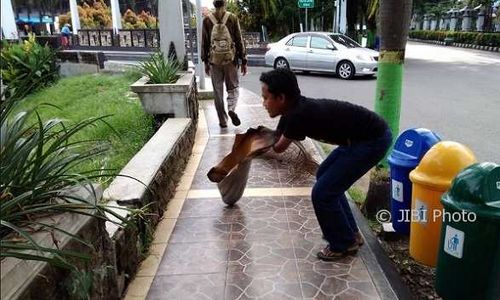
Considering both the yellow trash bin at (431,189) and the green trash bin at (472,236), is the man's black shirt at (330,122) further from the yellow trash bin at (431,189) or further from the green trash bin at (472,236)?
the green trash bin at (472,236)

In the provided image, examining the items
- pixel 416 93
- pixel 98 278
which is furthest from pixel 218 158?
pixel 416 93

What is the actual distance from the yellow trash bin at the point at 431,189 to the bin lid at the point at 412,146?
239 millimetres

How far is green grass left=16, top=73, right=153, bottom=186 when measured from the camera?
5133 millimetres

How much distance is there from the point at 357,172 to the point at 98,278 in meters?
1.77

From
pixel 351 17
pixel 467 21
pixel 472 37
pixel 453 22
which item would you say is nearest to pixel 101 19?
pixel 351 17

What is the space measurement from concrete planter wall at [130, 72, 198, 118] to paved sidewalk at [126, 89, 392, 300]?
1.46m

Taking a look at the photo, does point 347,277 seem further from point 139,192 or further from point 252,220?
point 139,192

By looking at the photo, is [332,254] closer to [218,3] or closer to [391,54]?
[391,54]

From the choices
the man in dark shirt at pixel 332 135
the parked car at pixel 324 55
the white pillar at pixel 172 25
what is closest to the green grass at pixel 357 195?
the man in dark shirt at pixel 332 135

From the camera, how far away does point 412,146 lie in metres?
3.35

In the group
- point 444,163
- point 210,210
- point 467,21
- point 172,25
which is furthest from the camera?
point 467,21

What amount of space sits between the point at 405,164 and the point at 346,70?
35.2 ft

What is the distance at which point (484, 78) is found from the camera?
13.4 m

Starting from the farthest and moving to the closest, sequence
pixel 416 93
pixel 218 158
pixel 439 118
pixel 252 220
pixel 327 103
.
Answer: pixel 416 93, pixel 439 118, pixel 218 158, pixel 252 220, pixel 327 103
